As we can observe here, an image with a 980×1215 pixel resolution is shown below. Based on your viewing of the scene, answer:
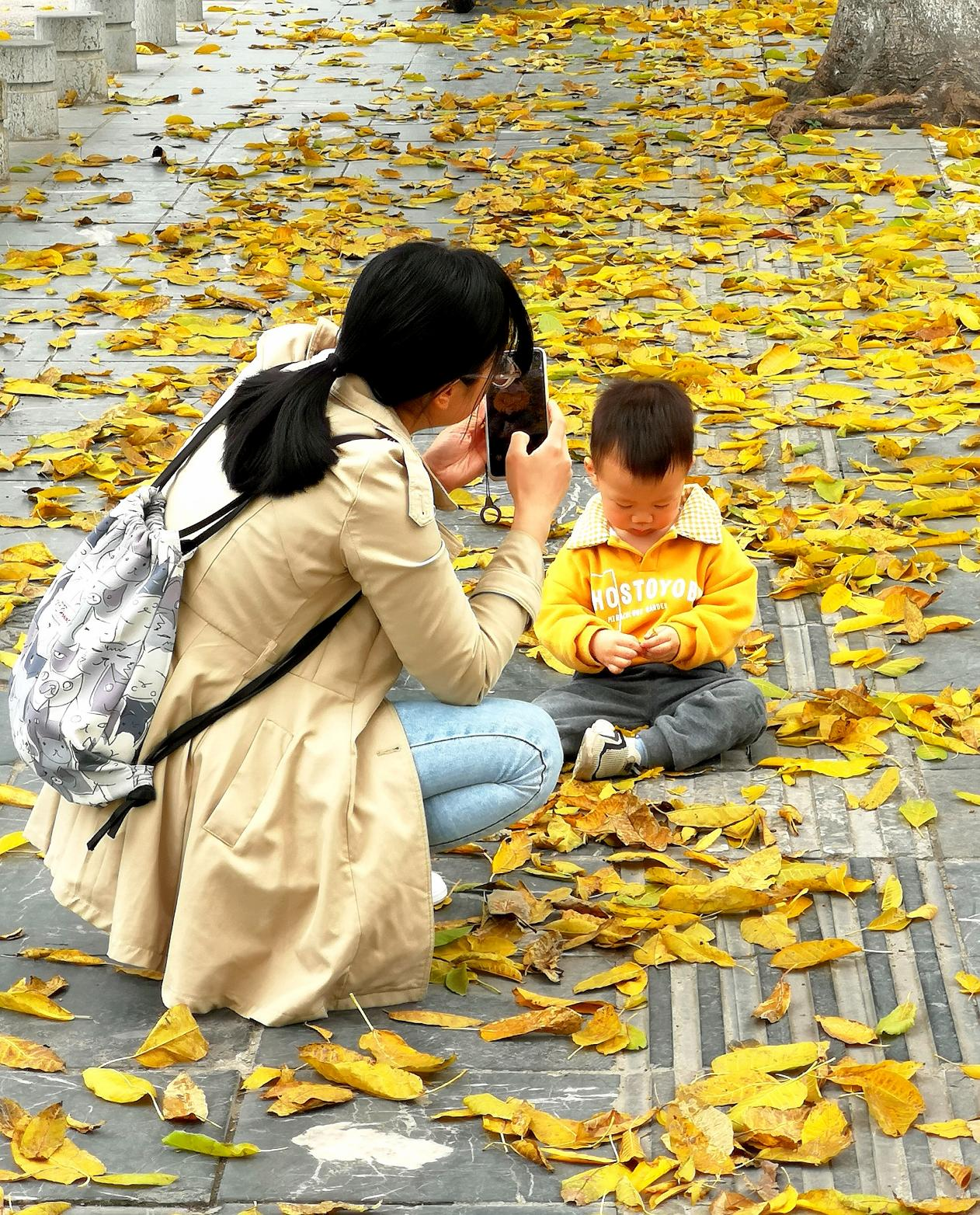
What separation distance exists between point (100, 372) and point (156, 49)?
6.18 metres

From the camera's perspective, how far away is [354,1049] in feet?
8.38

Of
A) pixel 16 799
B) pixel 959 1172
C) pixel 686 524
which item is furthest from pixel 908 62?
pixel 959 1172

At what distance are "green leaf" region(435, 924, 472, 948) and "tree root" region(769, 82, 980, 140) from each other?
6232 millimetres

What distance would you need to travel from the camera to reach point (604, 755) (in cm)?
336

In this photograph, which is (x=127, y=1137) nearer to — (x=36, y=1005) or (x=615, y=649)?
(x=36, y=1005)

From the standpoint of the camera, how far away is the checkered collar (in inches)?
139

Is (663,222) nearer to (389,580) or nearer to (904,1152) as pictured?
(389,580)

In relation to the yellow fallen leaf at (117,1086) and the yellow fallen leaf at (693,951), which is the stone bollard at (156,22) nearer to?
the yellow fallen leaf at (693,951)

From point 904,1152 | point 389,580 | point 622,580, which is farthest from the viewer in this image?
point 622,580

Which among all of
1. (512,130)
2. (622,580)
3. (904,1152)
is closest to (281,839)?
(904,1152)

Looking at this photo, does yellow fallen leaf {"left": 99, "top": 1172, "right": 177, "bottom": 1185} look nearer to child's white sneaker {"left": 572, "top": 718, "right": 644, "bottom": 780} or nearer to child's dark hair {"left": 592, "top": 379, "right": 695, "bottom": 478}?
child's white sneaker {"left": 572, "top": 718, "right": 644, "bottom": 780}

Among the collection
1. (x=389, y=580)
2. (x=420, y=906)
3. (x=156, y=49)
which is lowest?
(x=156, y=49)

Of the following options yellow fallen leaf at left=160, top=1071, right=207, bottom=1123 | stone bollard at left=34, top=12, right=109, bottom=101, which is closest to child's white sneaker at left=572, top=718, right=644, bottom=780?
yellow fallen leaf at left=160, top=1071, right=207, bottom=1123

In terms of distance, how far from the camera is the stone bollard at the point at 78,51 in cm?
950
